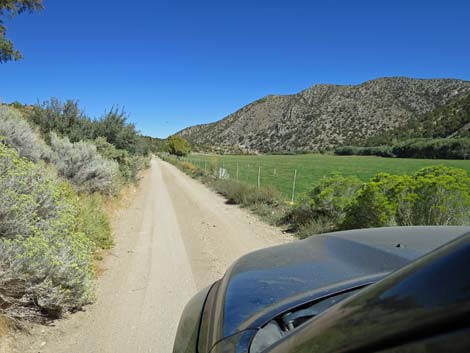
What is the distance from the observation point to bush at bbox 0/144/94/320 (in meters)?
3.63

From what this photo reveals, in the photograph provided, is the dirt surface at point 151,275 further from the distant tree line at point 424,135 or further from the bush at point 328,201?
the distant tree line at point 424,135

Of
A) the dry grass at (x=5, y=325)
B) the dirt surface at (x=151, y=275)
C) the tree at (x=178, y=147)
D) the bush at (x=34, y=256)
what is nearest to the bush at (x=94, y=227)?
the dirt surface at (x=151, y=275)

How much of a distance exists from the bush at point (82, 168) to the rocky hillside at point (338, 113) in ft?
349

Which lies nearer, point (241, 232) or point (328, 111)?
point (241, 232)

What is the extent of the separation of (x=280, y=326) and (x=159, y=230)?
757cm

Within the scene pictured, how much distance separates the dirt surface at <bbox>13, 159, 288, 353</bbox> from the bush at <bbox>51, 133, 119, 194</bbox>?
4.09 ft

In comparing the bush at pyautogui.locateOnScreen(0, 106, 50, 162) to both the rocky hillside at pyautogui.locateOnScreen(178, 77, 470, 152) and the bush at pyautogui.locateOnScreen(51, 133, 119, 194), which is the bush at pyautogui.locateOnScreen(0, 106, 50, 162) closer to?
the bush at pyautogui.locateOnScreen(51, 133, 119, 194)

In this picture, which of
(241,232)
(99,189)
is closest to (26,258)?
(241,232)

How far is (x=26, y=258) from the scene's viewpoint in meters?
3.60

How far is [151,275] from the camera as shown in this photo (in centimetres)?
557

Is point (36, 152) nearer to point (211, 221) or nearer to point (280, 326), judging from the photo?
point (211, 221)

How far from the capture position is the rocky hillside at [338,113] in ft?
338

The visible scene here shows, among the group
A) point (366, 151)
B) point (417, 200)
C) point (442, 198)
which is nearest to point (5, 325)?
point (417, 200)

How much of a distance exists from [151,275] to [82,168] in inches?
233
